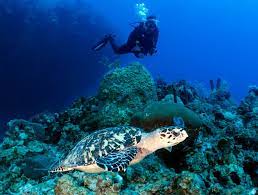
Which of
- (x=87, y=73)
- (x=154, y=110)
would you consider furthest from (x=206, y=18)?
(x=154, y=110)

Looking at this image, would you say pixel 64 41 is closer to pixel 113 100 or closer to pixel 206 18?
pixel 113 100

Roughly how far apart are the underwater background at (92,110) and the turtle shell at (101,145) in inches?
10.4

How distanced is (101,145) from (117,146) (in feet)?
0.59

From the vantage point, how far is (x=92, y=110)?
21.5 ft

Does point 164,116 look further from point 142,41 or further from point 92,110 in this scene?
point 142,41

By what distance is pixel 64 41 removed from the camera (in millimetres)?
19375

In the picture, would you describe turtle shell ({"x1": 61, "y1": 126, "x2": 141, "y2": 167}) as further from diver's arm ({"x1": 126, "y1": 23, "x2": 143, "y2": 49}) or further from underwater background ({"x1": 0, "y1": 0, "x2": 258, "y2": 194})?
diver's arm ({"x1": 126, "y1": 23, "x2": 143, "y2": 49})

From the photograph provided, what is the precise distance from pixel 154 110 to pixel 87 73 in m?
16.0

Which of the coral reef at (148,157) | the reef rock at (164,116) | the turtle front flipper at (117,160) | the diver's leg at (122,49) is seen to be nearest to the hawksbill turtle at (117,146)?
the turtle front flipper at (117,160)

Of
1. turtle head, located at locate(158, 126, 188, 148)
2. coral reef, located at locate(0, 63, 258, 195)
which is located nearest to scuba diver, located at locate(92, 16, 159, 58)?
coral reef, located at locate(0, 63, 258, 195)

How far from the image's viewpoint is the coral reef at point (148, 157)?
3.14 metres

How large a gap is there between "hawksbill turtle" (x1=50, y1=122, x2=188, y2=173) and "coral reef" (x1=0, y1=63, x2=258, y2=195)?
0.18 metres

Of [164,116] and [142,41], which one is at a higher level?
[142,41]

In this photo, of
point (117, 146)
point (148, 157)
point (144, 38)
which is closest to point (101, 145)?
point (117, 146)
